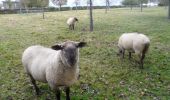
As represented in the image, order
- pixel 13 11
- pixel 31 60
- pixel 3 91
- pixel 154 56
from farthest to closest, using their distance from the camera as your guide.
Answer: pixel 13 11 < pixel 154 56 < pixel 3 91 < pixel 31 60

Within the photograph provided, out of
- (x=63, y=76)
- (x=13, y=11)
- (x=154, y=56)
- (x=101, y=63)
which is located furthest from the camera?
(x=13, y=11)

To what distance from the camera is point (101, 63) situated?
13.1 meters

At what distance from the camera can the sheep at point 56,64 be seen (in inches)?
291

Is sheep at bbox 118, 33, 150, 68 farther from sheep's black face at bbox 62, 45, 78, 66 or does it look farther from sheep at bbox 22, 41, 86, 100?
sheep's black face at bbox 62, 45, 78, 66

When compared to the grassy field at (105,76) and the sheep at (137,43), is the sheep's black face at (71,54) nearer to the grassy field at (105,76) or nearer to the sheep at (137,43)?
the grassy field at (105,76)

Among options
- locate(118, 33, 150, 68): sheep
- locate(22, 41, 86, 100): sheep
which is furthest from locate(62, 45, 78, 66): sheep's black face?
locate(118, 33, 150, 68): sheep

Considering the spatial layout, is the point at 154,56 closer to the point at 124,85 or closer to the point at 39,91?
the point at 124,85

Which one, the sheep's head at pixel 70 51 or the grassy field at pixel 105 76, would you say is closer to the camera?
the sheep's head at pixel 70 51

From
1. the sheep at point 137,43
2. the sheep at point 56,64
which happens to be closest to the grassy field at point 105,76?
the sheep at point 137,43

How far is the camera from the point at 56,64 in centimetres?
797

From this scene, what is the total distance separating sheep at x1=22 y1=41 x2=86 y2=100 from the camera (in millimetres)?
7398

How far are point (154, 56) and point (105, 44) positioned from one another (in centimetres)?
395

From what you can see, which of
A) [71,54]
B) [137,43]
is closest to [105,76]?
[137,43]

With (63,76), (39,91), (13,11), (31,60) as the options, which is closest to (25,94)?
(39,91)
